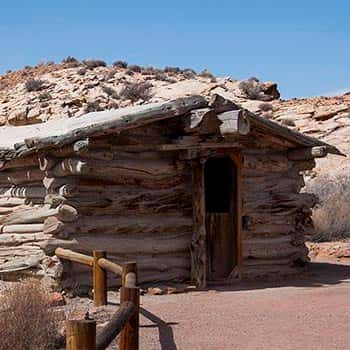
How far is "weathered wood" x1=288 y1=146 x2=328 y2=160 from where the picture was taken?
13234mm

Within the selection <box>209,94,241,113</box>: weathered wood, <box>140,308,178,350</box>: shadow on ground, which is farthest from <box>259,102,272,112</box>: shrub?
<box>140,308,178,350</box>: shadow on ground

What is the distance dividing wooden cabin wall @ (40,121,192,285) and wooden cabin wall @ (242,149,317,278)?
4.06ft

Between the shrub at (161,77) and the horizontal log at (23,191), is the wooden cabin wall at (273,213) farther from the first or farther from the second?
the shrub at (161,77)

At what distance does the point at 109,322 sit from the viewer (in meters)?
5.60

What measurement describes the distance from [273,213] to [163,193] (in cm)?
232

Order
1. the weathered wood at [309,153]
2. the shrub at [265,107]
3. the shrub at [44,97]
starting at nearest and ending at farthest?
the weathered wood at [309,153] → the shrub at [265,107] → the shrub at [44,97]

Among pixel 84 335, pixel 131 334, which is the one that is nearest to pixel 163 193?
pixel 131 334

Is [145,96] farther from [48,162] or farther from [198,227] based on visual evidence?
[48,162]

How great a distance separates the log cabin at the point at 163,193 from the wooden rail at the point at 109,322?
928 mm

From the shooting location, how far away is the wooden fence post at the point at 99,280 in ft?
31.0

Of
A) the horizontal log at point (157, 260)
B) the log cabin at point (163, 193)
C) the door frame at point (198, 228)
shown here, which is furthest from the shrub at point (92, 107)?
the horizontal log at point (157, 260)

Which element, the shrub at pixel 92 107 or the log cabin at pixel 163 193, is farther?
the shrub at pixel 92 107

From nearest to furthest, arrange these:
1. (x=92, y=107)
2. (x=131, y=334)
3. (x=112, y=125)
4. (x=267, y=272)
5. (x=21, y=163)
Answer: (x=131, y=334), (x=112, y=125), (x=21, y=163), (x=267, y=272), (x=92, y=107)

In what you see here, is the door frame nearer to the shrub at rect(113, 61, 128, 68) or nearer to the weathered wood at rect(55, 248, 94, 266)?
the weathered wood at rect(55, 248, 94, 266)
